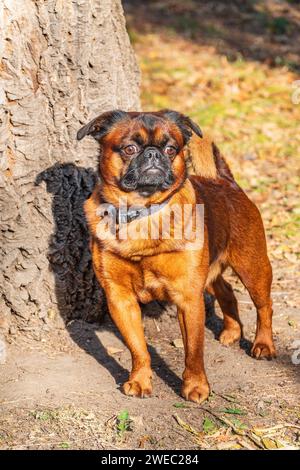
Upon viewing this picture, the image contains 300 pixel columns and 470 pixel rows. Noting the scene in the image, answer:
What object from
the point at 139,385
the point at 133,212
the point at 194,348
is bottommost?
the point at 139,385

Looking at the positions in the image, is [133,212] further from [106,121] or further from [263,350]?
[263,350]

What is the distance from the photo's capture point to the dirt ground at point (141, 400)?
4.14 m

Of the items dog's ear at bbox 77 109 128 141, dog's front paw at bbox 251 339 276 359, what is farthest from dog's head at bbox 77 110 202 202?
dog's front paw at bbox 251 339 276 359

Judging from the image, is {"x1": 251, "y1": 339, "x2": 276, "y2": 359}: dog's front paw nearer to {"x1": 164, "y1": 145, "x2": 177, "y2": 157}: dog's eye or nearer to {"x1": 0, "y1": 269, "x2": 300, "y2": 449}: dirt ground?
{"x1": 0, "y1": 269, "x2": 300, "y2": 449}: dirt ground

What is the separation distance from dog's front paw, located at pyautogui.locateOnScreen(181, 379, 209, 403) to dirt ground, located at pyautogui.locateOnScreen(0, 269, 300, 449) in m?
0.04

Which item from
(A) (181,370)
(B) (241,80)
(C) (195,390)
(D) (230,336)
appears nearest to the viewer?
(C) (195,390)

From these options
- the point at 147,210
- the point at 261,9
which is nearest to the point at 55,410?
the point at 147,210

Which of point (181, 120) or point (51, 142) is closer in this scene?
point (181, 120)

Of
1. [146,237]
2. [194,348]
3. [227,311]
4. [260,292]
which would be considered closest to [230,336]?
[227,311]

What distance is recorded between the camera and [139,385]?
4.59m

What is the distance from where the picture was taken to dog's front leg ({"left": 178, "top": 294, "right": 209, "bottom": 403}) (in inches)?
177

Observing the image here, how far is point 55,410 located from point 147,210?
3.97 feet

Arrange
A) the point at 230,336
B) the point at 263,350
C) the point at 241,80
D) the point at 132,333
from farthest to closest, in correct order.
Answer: the point at 241,80
the point at 230,336
the point at 263,350
the point at 132,333

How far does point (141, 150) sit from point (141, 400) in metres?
1.40
